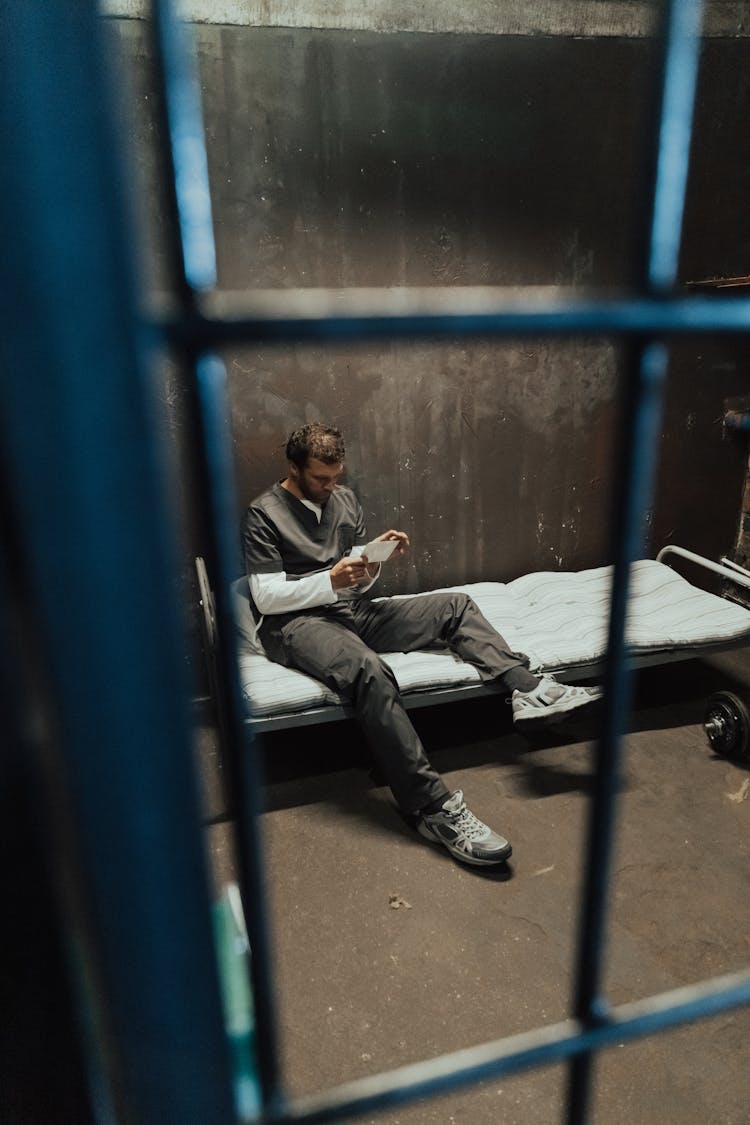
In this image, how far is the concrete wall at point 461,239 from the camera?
95.7 inches

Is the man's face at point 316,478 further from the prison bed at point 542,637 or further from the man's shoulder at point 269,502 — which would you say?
the prison bed at point 542,637

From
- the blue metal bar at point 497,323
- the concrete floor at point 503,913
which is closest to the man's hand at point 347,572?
the concrete floor at point 503,913

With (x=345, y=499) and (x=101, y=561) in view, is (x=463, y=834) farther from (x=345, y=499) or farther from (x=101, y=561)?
(x=101, y=561)

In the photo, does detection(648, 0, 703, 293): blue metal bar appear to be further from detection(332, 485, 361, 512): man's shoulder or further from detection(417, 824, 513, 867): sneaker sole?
detection(332, 485, 361, 512): man's shoulder

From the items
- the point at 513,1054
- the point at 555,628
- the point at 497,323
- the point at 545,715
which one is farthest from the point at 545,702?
the point at 497,323

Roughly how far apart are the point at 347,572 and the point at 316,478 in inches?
13.8

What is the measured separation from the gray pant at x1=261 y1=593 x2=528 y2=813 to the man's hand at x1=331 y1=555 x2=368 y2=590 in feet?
0.52

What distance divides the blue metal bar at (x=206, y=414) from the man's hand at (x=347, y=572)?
1.86 meters

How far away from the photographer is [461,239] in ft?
8.99

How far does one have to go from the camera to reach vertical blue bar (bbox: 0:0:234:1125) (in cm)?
25

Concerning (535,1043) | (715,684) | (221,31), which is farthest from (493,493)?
(535,1043)

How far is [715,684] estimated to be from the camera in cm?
280

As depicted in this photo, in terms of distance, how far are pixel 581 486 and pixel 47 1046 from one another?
3143mm

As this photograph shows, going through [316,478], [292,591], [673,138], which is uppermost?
[673,138]
